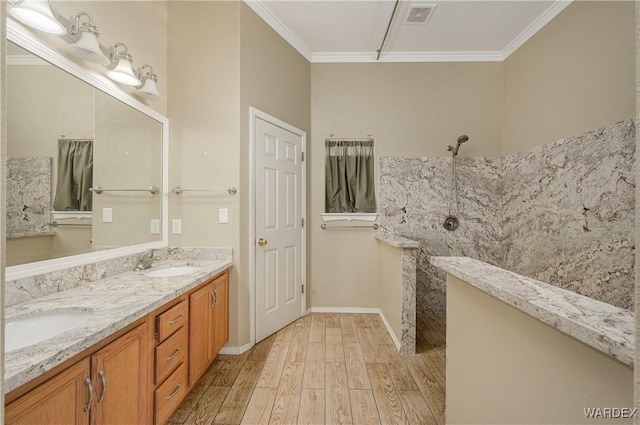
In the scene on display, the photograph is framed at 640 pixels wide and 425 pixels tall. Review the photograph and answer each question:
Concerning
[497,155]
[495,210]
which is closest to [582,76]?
[497,155]

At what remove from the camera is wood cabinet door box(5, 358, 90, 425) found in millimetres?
716

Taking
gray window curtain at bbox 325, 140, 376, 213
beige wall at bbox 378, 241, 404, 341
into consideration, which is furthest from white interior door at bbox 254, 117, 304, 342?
beige wall at bbox 378, 241, 404, 341

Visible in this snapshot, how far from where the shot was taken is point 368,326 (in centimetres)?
A: 287

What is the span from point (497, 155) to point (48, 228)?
410 cm

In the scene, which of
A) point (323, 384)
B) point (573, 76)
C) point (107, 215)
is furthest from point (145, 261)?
point (573, 76)

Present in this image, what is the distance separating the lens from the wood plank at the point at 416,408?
1582 millimetres

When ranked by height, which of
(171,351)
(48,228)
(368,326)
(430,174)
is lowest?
(368,326)

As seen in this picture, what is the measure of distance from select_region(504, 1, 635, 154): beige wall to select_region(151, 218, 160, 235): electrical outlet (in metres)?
3.64

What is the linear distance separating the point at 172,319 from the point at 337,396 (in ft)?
3.85

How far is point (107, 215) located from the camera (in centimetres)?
173

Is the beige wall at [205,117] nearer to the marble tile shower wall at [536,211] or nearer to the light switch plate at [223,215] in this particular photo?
the light switch plate at [223,215]

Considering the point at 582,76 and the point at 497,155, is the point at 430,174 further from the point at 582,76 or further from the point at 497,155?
the point at 582,76

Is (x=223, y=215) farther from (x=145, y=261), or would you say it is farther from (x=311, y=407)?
(x=311, y=407)

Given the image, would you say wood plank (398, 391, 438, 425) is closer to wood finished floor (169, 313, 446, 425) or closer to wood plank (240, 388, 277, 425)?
wood finished floor (169, 313, 446, 425)
